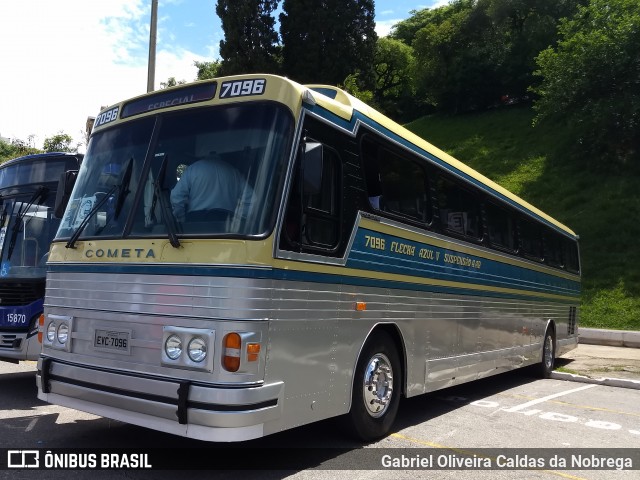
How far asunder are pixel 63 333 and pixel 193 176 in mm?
1872

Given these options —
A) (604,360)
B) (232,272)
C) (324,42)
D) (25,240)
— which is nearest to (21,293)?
(25,240)

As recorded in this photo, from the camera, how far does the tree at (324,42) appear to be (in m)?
37.0

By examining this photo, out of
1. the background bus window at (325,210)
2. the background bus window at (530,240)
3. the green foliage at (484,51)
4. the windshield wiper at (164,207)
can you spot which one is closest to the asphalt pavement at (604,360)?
the background bus window at (530,240)

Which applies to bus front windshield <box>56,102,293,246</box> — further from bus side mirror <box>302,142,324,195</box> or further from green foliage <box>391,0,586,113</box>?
green foliage <box>391,0,586,113</box>

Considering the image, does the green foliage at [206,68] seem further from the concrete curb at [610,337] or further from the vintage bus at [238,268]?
the vintage bus at [238,268]

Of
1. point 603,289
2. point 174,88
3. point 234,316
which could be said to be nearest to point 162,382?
point 234,316

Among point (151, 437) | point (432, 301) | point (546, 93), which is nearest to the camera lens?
point (151, 437)

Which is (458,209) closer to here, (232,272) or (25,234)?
(232,272)

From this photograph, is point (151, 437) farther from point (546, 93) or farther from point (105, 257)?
point (546, 93)

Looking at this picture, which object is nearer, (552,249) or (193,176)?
(193,176)

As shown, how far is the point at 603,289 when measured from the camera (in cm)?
2055

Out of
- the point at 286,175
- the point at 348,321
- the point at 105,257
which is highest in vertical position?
the point at 286,175

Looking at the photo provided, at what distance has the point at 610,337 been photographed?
16.6 meters

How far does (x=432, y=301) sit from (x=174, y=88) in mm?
3919
